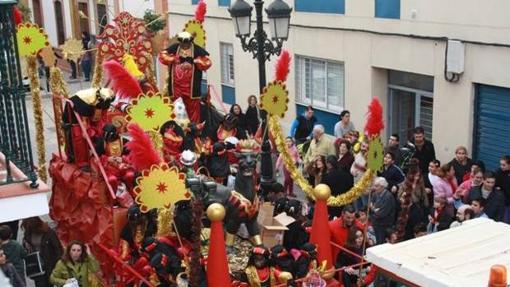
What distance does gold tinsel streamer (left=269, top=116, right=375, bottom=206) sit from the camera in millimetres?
8688

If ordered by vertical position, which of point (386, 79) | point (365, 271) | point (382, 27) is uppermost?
point (382, 27)

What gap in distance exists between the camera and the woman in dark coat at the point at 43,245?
8.77m

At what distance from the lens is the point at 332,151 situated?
477 inches

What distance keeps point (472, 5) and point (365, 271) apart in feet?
20.6

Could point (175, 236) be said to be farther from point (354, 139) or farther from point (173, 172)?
point (354, 139)

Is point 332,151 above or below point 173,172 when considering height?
below

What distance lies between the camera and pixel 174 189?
713 cm

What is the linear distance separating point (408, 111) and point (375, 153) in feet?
22.7

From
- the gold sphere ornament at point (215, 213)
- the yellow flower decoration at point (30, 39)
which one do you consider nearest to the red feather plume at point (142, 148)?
the gold sphere ornament at point (215, 213)

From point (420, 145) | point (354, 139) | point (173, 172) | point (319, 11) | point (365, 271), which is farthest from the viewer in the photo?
point (319, 11)

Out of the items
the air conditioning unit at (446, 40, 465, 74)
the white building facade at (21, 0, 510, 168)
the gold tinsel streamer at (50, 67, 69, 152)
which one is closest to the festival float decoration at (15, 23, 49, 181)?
the gold tinsel streamer at (50, 67, 69, 152)

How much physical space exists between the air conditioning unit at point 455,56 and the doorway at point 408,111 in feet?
4.44

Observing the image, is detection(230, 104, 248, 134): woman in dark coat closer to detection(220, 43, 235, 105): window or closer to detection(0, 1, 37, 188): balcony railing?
detection(220, 43, 235, 105): window

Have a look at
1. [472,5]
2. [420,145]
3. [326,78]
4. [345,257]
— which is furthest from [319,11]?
[345,257]
